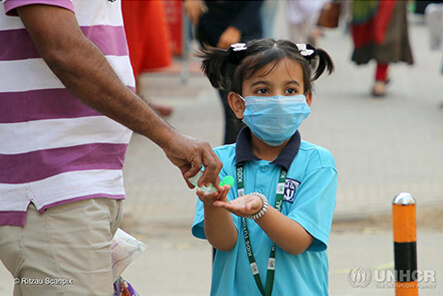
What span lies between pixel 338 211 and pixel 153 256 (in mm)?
1708

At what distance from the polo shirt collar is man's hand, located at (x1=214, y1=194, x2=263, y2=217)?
0.96ft

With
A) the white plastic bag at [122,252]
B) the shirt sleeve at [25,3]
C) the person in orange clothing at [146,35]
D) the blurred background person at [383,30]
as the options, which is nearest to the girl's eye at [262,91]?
the white plastic bag at [122,252]

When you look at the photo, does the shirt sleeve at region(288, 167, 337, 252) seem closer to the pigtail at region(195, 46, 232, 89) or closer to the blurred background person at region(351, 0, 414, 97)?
the pigtail at region(195, 46, 232, 89)

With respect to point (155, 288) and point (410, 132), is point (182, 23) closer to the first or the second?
point (410, 132)

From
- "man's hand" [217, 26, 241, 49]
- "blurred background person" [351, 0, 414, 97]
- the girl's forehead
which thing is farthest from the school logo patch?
"blurred background person" [351, 0, 414, 97]

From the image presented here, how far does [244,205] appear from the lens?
8.63 feet

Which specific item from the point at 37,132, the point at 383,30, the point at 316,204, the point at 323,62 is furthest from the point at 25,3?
the point at 383,30

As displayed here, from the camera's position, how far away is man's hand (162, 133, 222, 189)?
2516 millimetres

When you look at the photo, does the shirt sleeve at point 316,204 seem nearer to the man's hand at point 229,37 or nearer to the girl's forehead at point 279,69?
the girl's forehead at point 279,69

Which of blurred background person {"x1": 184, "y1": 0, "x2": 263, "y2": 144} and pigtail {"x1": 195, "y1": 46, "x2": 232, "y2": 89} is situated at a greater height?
pigtail {"x1": 195, "y1": 46, "x2": 232, "y2": 89}

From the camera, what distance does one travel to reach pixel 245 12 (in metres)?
5.40

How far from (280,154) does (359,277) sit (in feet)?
8.02

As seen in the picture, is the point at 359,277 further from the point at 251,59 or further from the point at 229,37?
the point at 251,59

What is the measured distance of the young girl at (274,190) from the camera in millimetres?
2846
